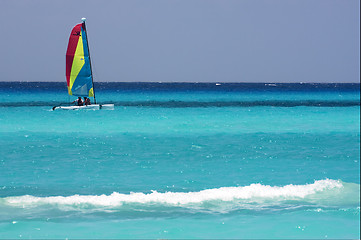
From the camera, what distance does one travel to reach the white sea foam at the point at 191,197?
32.9 ft

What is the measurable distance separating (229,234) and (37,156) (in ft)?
33.3

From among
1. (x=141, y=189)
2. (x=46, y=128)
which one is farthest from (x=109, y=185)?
(x=46, y=128)

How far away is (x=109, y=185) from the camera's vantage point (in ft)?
39.4

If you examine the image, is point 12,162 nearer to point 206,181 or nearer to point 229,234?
point 206,181
